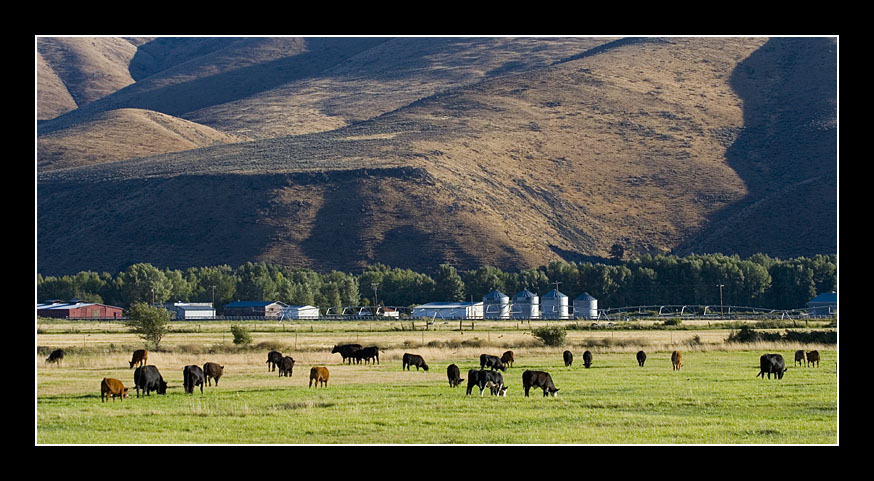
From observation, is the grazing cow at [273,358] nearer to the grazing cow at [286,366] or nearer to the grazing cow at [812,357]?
the grazing cow at [286,366]

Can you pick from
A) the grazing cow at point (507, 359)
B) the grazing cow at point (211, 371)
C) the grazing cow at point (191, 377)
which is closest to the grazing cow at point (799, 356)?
the grazing cow at point (507, 359)

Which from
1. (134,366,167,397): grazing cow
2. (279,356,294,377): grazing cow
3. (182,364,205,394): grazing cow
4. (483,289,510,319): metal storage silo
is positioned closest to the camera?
(134,366,167,397): grazing cow

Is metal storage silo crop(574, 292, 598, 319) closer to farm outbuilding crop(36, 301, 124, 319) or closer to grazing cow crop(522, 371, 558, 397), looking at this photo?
farm outbuilding crop(36, 301, 124, 319)

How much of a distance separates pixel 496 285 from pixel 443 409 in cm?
12422

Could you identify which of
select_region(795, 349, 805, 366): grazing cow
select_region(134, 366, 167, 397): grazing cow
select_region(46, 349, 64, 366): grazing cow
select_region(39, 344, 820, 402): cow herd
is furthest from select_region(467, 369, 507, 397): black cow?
select_region(46, 349, 64, 366): grazing cow

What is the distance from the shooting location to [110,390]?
3222 centimetres

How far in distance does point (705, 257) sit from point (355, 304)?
47380mm

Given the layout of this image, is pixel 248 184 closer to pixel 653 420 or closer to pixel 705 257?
pixel 705 257

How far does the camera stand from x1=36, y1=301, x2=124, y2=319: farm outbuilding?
137875mm

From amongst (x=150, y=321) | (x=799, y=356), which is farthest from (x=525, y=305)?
(x=799, y=356)

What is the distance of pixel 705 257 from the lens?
524 feet

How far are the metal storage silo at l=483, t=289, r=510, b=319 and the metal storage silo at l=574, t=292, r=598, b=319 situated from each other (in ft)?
26.7

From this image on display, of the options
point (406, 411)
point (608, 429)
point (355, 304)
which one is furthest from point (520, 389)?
point (355, 304)

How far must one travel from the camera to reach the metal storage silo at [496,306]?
467 feet
